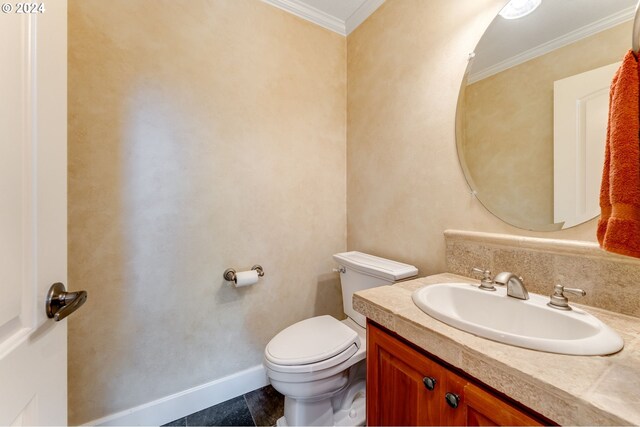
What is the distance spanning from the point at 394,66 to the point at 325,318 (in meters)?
1.52

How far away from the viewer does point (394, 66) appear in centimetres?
145

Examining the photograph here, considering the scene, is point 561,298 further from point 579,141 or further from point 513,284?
point 579,141

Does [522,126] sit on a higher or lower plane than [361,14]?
lower

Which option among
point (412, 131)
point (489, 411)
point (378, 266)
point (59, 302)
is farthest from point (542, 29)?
point (59, 302)

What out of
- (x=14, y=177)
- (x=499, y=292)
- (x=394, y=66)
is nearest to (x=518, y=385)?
(x=499, y=292)

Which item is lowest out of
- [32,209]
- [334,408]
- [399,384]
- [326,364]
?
[334,408]

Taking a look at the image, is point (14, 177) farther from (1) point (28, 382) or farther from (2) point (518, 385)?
(2) point (518, 385)

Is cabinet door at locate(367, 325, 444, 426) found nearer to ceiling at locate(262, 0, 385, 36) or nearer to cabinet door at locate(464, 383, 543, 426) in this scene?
cabinet door at locate(464, 383, 543, 426)

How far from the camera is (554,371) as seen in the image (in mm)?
479

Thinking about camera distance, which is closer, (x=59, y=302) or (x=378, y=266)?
(x=59, y=302)

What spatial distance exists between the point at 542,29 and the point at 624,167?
0.73m

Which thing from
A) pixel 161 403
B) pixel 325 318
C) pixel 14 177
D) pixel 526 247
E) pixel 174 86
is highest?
pixel 174 86

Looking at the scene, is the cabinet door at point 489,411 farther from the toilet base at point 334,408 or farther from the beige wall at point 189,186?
the beige wall at point 189,186

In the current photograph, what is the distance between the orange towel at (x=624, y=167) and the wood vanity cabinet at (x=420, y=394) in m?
0.39
